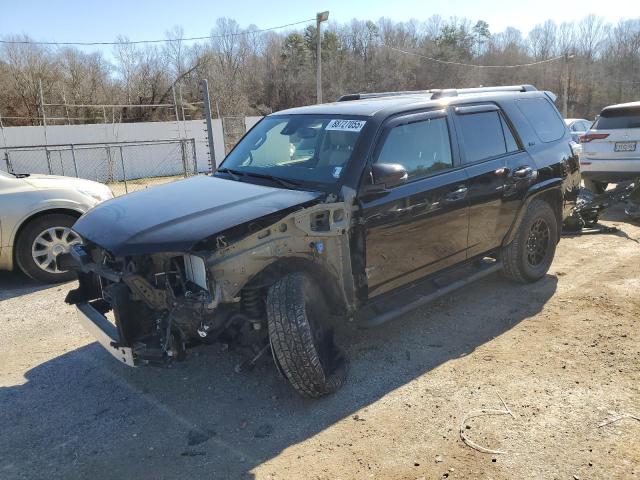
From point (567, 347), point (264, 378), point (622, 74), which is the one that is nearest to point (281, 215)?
point (264, 378)

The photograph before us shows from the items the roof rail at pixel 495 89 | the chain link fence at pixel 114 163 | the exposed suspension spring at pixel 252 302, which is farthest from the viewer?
the chain link fence at pixel 114 163

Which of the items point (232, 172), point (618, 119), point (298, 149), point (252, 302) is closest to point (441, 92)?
point (298, 149)

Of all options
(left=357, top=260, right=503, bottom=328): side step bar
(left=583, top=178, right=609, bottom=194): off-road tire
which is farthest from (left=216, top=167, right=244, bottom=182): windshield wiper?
(left=583, top=178, right=609, bottom=194): off-road tire

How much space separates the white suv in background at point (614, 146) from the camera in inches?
351

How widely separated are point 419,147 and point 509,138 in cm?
137

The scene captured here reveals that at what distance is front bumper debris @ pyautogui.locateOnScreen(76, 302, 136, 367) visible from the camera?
327 centimetres

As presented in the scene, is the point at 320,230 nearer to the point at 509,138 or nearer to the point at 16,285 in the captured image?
the point at 509,138

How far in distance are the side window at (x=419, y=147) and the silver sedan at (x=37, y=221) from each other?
12.8ft

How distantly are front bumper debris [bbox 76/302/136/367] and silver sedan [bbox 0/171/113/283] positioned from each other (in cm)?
237

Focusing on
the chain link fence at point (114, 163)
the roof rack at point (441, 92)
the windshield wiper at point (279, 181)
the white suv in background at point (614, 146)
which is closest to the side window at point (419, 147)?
the roof rack at point (441, 92)

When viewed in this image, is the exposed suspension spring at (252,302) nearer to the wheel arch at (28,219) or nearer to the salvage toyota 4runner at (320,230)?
the salvage toyota 4runner at (320,230)

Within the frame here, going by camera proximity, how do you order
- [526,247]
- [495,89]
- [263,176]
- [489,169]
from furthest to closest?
1. [495,89]
2. [526,247]
3. [489,169]
4. [263,176]

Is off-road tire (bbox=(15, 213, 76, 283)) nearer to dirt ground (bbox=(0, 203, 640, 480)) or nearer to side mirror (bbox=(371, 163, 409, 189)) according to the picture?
dirt ground (bbox=(0, 203, 640, 480))

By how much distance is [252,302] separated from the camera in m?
3.38
